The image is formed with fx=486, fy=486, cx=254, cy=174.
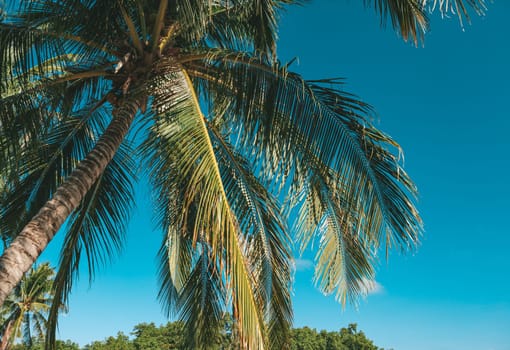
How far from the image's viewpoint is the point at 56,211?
4.12 meters

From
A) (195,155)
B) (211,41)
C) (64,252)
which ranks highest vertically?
(211,41)

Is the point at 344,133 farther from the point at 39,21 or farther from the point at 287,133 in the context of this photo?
the point at 39,21

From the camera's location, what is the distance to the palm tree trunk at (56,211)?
3.54 m

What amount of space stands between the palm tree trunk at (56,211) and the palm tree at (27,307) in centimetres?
2044

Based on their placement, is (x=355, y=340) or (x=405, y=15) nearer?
(x=405, y=15)

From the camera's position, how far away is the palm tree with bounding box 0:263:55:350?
2328 cm

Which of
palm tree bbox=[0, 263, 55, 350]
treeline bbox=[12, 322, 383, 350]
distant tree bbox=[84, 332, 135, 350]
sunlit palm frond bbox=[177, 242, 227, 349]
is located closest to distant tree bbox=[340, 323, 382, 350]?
treeline bbox=[12, 322, 383, 350]

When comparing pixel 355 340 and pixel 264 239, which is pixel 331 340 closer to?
pixel 355 340

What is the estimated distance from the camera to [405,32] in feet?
16.9

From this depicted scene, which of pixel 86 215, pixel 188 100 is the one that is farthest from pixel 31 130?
pixel 188 100

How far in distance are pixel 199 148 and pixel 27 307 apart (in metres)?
22.8

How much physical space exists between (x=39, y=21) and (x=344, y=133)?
3303 mm

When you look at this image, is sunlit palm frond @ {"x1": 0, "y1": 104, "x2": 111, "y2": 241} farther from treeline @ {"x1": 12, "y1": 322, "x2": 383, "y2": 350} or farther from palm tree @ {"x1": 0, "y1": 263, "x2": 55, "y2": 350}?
treeline @ {"x1": 12, "y1": 322, "x2": 383, "y2": 350}

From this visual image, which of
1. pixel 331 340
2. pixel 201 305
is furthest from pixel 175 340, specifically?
pixel 201 305
